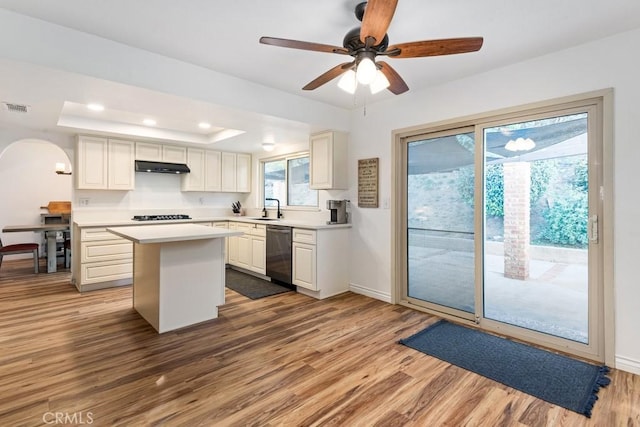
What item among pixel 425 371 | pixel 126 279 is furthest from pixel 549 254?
pixel 126 279

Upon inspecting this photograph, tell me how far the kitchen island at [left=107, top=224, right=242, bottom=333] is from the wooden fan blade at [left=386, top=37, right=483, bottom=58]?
2.19 metres

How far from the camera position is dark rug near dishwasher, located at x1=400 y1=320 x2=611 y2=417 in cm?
203

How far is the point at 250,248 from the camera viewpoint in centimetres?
509

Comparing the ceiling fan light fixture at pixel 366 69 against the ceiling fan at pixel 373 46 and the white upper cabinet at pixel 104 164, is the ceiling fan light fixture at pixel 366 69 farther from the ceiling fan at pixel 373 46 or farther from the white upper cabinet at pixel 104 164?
the white upper cabinet at pixel 104 164

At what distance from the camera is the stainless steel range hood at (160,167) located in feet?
16.1

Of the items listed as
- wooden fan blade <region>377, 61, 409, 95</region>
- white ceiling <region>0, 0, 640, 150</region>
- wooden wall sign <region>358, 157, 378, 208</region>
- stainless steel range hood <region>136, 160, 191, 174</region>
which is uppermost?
white ceiling <region>0, 0, 640, 150</region>

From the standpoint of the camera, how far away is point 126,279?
14.9 feet

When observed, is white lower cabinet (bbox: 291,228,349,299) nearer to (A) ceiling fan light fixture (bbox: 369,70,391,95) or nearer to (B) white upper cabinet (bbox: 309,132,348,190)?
(B) white upper cabinet (bbox: 309,132,348,190)

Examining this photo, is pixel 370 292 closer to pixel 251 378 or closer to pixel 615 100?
pixel 251 378

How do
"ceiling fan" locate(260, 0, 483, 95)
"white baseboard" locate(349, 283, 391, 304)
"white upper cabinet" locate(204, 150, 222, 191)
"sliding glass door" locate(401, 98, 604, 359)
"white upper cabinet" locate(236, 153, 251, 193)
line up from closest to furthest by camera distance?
"ceiling fan" locate(260, 0, 483, 95), "sliding glass door" locate(401, 98, 604, 359), "white baseboard" locate(349, 283, 391, 304), "white upper cabinet" locate(204, 150, 222, 191), "white upper cabinet" locate(236, 153, 251, 193)

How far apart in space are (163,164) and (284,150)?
199cm

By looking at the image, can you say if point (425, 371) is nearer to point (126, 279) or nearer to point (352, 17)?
point (352, 17)

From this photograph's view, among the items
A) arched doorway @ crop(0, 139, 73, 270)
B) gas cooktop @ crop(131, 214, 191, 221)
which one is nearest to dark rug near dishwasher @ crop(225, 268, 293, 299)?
gas cooktop @ crop(131, 214, 191, 221)

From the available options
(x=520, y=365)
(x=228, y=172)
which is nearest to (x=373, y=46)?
(x=520, y=365)
